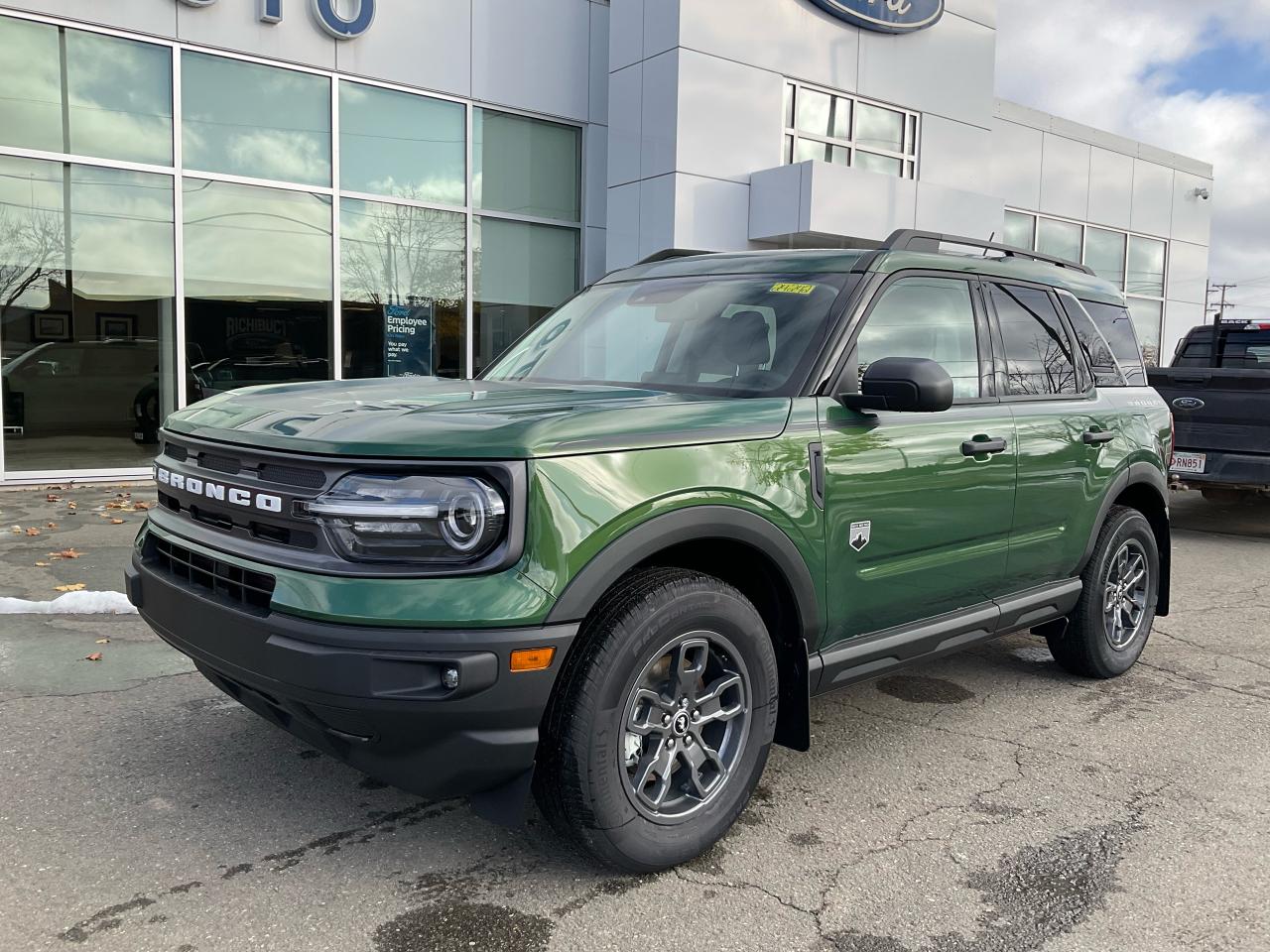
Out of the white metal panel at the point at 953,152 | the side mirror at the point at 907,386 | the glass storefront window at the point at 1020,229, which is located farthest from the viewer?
the glass storefront window at the point at 1020,229

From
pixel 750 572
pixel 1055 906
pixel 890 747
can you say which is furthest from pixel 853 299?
pixel 1055 906

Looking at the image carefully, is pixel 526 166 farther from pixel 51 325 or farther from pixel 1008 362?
pixel 1008 362

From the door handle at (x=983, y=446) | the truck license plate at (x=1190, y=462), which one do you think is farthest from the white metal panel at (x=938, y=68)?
the door handle at (x=983, y=446)

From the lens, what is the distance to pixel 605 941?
103 inches

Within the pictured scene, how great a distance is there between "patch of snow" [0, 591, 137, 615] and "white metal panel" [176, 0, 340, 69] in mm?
7206

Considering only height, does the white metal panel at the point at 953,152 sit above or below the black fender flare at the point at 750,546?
above

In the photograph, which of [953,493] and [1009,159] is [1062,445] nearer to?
[953,493]

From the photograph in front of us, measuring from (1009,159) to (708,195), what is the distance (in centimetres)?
845

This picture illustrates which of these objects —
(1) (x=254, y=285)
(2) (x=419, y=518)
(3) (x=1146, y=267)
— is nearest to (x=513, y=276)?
(1) (x=254, y=285)

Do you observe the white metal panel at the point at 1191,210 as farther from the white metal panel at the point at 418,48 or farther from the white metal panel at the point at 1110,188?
the white metal panel at the point at 418,48

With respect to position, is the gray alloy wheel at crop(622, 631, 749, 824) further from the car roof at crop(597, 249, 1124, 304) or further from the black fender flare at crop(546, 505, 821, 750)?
the car roof at crop(597, 249, 1124, 304)

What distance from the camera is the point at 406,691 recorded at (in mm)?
2443

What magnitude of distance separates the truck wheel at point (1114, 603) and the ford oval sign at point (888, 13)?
1050cm

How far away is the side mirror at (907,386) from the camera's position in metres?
3.19
